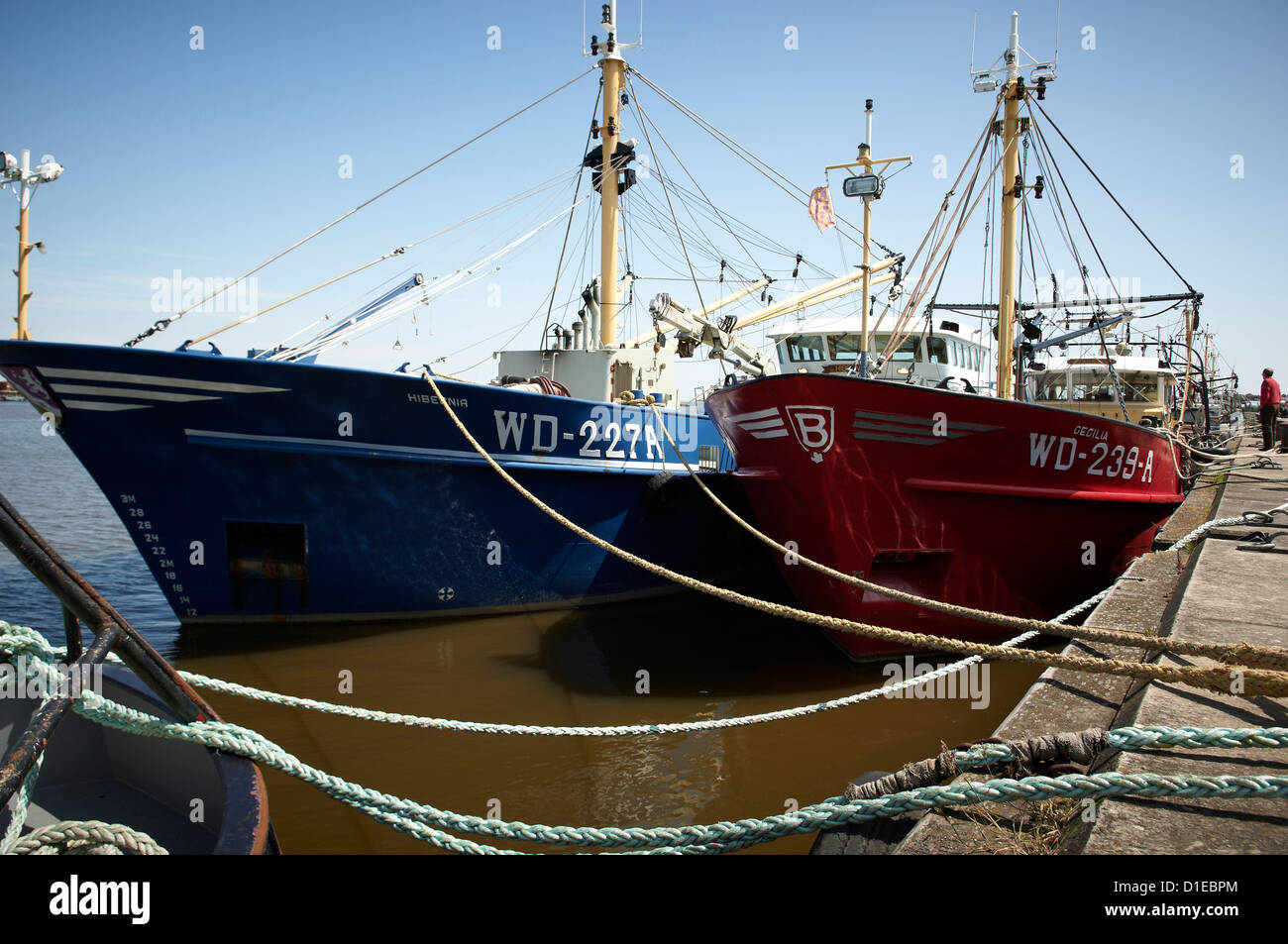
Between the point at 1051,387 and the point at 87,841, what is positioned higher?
the point at 1051,387

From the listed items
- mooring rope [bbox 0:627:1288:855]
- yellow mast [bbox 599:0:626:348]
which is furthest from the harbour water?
yellow mast [bbox 599:0:626:348]

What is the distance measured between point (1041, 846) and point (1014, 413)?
491cm

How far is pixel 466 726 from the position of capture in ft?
10.7

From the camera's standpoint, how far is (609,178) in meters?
10.9

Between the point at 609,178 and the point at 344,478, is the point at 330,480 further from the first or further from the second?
the point at 609,178

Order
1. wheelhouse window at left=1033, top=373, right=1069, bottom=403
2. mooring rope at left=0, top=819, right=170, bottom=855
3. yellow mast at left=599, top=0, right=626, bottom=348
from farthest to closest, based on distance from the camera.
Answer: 1. wheelhouse window at left=1033, top=373, right=1069, bottom=403
2. yellow mast at left=599, top=0, right=626, bottom=348
3. mooring rope at left=0, top=819, right=170, bottom=855

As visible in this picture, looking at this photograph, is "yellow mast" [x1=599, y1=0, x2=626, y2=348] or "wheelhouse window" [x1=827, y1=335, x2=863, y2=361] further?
"wheelhouse window" [x1=827, y1=335, x2=863, y2=361]

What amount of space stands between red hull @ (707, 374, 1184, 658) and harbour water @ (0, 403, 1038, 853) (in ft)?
2.68

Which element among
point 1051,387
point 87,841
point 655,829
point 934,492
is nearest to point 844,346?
point 934,492

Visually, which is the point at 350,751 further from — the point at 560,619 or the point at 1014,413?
the point at 1014,413

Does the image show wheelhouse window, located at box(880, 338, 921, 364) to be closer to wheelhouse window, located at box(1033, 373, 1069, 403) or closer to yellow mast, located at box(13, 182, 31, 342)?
wheelhouse window, located at box(1033, 373, 1069, 403)

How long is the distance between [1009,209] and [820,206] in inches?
176

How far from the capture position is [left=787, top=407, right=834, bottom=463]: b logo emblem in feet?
21.0
